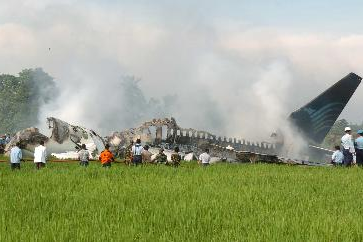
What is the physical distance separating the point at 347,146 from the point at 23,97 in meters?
92.6

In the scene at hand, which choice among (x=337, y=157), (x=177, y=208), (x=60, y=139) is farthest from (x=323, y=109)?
(x=177, y=208)

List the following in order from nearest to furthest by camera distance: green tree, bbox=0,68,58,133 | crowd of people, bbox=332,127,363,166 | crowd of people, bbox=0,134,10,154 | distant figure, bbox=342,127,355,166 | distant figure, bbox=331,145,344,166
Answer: crowd of people, bbox=332,127,363,166 < distant figure, bbox=342,127,355,166 < distant figure, bbox=331,145,344,166 < crowd of people, bbox=0,134,10,154 < green tree, bbox=0,68,58,133

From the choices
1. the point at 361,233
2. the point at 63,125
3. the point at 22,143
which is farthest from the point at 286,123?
the point at 361,233

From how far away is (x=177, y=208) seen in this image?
10664 millimetres

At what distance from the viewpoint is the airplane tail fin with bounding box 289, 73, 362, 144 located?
47.6m

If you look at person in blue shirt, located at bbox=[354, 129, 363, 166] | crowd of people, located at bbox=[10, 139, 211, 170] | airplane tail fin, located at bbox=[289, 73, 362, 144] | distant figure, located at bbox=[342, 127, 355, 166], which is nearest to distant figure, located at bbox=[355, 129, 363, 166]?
person in blue shirt, located at bbox=[354, 129, 363, 166]

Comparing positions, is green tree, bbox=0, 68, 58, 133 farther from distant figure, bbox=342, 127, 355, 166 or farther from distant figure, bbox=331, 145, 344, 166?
distant figure, bbox=342, 127, 355, 166

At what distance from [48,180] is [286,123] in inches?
1370

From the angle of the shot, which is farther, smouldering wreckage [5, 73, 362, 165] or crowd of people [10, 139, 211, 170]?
smouldering wreckage [5, 73, 362, 165]

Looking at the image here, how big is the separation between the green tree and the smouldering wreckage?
228 ft

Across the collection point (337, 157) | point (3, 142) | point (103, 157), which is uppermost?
point (3, 142)

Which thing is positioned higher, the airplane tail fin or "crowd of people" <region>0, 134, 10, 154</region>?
the airplane tail fin

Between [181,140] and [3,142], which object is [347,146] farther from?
[3,142]

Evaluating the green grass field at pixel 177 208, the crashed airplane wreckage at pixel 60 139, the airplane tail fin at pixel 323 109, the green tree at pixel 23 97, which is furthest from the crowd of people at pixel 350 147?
the green tree at pixel 23 97
